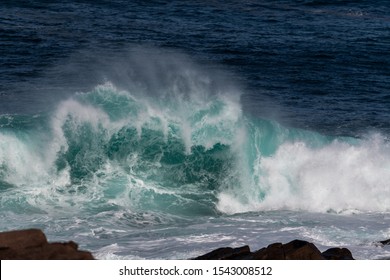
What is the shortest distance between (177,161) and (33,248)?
53.2 ft

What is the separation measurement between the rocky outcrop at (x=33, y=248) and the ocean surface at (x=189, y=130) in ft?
21.2

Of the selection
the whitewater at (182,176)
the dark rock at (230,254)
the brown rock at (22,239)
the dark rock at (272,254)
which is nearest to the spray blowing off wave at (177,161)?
the whitewater at (182,176)

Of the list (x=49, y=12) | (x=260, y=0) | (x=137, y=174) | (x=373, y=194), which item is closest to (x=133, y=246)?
(x=137, y=174)

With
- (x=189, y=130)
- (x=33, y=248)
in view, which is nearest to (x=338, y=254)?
(x=33, y=248)

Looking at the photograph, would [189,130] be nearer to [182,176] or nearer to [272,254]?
[182,176]

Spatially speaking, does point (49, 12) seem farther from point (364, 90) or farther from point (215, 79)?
point (364, 90)

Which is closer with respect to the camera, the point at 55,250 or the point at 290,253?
the point at 55,250

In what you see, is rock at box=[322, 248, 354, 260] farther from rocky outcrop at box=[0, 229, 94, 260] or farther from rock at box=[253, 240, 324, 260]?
rocky outcrop at box=[0, 229, 94, 260]

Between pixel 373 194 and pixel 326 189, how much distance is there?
5.05 ft

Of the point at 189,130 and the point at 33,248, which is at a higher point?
the point at 189,130

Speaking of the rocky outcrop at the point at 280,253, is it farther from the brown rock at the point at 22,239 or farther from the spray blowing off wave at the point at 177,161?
the spray blowing off wave at the point at 177,161

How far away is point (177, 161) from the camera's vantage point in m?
35.4

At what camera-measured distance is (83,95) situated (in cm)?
3800
